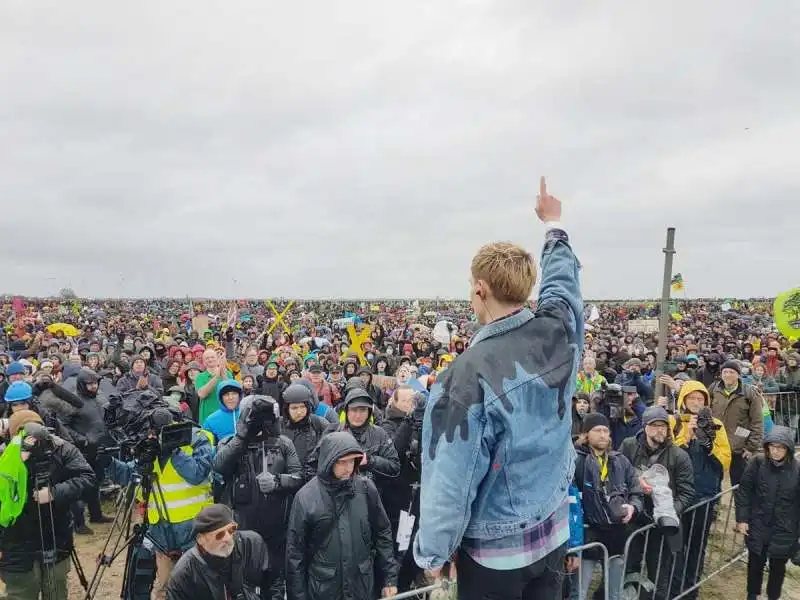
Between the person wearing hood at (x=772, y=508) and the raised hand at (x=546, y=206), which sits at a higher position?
the raised hand at (x=546, y=206)

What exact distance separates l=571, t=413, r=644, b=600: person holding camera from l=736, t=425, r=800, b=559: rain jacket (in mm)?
1388

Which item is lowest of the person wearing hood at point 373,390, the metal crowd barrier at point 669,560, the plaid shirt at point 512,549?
the metal crowd barrier at point 669,560

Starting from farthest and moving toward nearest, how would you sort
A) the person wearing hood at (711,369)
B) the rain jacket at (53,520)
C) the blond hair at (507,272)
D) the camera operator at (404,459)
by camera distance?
the person wearing hood at (711,369), the camera operator at (404,459), the rain jacket at (53,520), the blond hair at (507,272)

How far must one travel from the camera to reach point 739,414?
21.4 feet

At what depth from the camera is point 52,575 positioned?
4.05m

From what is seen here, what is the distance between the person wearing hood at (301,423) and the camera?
15.7ft

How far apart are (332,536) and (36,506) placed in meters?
2.21

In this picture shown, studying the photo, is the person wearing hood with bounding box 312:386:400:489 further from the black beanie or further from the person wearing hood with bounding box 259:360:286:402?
the person wearing hood with bounding box 259:360:286:402

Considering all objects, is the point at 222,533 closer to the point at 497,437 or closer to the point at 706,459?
the point at 497,437

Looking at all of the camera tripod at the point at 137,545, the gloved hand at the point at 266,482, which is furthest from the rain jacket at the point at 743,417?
the camera tripod at the point at 137,545

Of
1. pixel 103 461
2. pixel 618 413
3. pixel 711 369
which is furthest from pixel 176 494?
pixel 711 369

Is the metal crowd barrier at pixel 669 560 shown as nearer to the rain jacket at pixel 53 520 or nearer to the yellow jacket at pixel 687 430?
the yellow jacket at pixel 687 430

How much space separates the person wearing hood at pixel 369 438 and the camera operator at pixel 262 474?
0.49 metres

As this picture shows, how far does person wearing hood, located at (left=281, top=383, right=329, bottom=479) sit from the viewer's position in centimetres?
479
